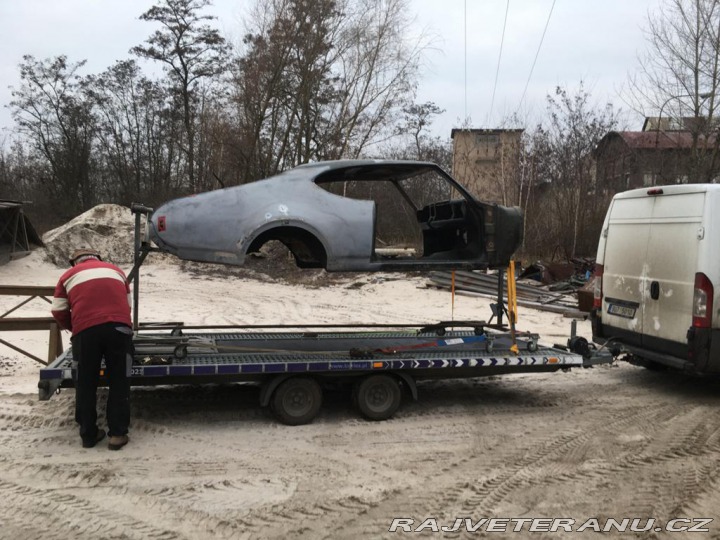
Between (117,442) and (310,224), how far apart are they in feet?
7.79

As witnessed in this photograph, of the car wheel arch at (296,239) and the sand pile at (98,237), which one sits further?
the sand pile at (98,237)

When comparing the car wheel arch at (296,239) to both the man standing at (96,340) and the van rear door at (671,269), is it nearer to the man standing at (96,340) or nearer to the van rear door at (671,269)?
the man standing at (96,340)

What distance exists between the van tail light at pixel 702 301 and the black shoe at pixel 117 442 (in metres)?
5.31

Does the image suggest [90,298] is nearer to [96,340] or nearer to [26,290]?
[96,340]

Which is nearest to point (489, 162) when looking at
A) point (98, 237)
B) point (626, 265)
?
point (98, 237)

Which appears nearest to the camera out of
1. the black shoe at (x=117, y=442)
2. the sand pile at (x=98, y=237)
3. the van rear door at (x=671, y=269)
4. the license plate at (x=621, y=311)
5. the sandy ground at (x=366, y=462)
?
the sandy ground at (x=366, y=462)

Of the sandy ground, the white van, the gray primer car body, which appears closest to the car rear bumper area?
the white van

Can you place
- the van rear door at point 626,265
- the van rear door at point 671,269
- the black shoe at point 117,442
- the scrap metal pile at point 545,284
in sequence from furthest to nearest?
the scrap metal pile at point 545,284 → the van rear door at point 626,265 → the van rear door at point 671,269 → the black shoe at point 117,442

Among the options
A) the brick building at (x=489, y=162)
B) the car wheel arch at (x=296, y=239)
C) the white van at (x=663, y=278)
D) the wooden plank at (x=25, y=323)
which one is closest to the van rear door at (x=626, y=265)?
the white van at (x=663, y=278)

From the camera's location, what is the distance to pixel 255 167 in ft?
75.0

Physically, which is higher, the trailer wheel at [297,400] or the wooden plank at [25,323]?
the wooden plank at [25,323]

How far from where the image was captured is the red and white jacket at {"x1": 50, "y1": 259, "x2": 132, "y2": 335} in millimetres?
4777

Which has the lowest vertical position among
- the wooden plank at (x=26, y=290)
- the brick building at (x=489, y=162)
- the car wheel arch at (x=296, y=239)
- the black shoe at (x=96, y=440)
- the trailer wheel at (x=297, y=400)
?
the black shoe at (x=96, y=440)

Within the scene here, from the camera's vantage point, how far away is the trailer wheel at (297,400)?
5.30m
